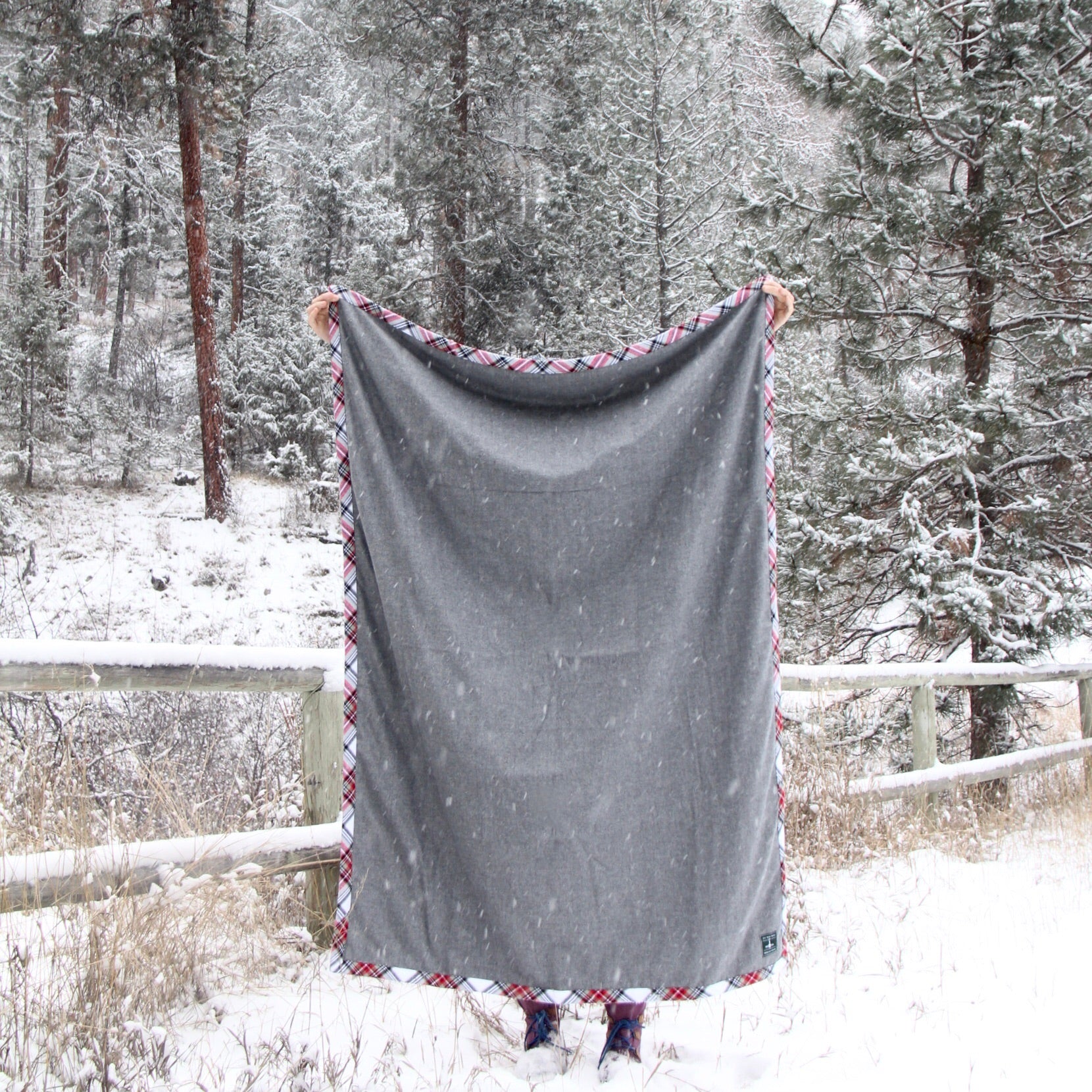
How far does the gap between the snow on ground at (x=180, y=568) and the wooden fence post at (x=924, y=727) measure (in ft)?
20.3

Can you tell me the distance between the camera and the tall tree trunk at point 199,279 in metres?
11.2

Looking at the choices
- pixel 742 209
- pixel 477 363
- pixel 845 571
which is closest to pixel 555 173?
pixel 742 209

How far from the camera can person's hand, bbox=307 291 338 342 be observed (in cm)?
223

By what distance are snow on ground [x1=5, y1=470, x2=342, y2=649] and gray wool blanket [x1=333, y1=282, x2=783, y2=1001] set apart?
661 centimetres

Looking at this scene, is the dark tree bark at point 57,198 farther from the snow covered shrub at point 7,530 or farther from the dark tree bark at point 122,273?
the snow covered shrub at point 7,530

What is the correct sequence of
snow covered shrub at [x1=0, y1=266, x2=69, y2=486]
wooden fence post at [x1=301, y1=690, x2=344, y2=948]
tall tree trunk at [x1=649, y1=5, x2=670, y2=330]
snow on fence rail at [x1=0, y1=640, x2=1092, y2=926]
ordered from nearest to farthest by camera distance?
snow on fence rail at [x1=0, y1=640, x2=1092, y2=926] < wooden fence post at [x1=301, y1=690, x2=344, y2=948] < tall tree trunk at [x1=649, y1=5, x2=670, y2=330] < snow covered shrub at [x1=0, y1=266, x2=69, y2=486]

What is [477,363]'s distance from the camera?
2.29 m

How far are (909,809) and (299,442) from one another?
15130mm

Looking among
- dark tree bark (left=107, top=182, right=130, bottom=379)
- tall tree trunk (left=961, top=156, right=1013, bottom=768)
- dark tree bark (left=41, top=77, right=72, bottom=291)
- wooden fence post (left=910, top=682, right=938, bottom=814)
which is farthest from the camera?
dark tree bark (left=107, top=182, right=130, bottom=379)

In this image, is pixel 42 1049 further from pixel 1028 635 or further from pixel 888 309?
pixel 888 309

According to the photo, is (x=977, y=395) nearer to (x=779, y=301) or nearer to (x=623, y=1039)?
(x=779, y=301)


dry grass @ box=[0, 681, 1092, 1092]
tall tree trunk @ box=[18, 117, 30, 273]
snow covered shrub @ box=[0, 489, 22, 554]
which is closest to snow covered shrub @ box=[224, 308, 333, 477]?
tall tree trunk @ box=[18, 117, 30, 273]

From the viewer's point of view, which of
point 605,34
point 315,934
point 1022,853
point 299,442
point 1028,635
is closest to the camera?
point 315,934

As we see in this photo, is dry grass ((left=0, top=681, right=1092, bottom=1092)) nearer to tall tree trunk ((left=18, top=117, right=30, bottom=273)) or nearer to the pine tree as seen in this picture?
the pine tree
